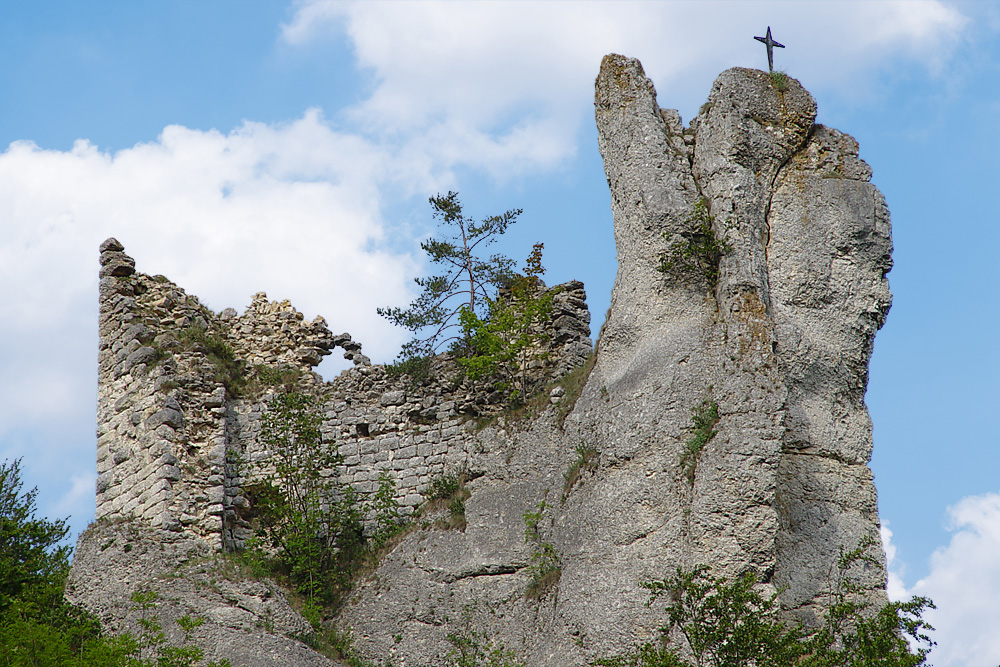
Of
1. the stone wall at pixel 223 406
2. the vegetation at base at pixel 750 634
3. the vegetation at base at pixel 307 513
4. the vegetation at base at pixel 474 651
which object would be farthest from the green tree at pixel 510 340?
the vegetation at base at pixel 750 634

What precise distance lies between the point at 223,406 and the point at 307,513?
2.18 meters

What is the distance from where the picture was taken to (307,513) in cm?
1742

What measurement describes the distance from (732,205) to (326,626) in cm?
713

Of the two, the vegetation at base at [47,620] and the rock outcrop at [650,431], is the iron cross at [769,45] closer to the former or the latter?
the rock outcrop at [650,431]

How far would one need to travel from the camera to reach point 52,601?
16.2 meters

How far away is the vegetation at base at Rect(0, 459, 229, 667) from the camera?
13508mm

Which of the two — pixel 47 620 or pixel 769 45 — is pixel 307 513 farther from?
pixel 769 45

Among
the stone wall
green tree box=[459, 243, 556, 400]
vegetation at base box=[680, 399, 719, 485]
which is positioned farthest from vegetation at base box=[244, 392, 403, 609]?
vegetation at base box=[680, 399, 719, 485]

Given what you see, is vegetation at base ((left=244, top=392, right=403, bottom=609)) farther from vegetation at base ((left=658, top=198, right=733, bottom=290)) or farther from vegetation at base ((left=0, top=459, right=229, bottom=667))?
vegetation at base ((left=658, top=198, right=733, bottom=290))

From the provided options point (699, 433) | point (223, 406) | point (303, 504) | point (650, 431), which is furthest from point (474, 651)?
point (223, 406)

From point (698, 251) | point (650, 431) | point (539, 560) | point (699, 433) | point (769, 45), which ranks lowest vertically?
point (539, 560)

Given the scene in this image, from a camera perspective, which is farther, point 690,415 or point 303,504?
point 303,504

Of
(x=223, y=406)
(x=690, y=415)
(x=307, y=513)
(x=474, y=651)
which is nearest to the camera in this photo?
(x=690, y=415)

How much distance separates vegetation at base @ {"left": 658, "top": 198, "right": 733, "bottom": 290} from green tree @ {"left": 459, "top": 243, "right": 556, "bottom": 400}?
2.89m
